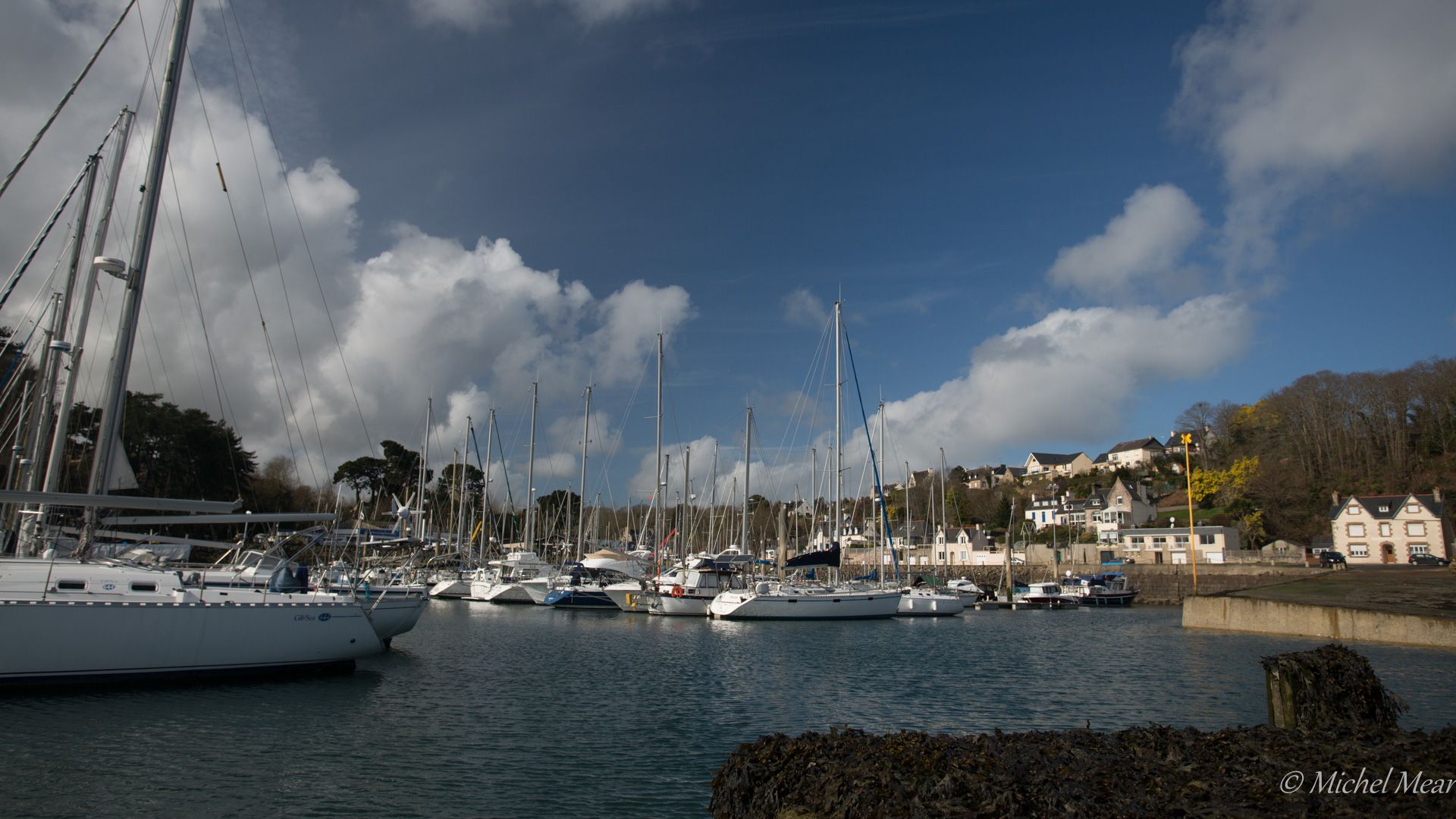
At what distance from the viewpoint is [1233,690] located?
24281mm

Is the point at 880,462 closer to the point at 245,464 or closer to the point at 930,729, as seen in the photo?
the point at 930,729

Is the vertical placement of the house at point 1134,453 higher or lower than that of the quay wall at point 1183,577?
higher

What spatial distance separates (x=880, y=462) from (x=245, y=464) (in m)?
54.2

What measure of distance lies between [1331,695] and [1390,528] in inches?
→ 3941

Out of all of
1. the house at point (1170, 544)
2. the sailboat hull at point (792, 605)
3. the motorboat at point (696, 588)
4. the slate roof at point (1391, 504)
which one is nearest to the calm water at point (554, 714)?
the sailboat hull at point (792, 605)

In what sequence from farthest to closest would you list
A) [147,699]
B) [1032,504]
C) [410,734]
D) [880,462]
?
1. [1032,504]
2. [880,462]
3. [147,699]
4. [410,734]

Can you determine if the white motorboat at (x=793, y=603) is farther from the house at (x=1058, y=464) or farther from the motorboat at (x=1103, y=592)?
the house at (x=1058, y=464)

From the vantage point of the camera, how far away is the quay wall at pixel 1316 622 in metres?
33.3

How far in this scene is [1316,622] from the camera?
38156 millimetres

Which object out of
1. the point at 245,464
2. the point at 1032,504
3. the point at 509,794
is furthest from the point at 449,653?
the point at 1032,504

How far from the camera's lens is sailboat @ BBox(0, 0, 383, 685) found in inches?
757

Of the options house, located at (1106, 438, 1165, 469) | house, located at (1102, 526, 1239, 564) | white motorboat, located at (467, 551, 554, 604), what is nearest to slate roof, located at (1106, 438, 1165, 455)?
house, located at (1106, 438, 1165, 469)

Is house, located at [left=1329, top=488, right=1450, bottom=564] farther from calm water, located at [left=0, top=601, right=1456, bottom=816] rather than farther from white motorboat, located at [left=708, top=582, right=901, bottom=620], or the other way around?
white motorboat, located at [left=708, top=582, right=901, bottom=620]

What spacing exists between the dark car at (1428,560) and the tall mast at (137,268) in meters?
97.0
